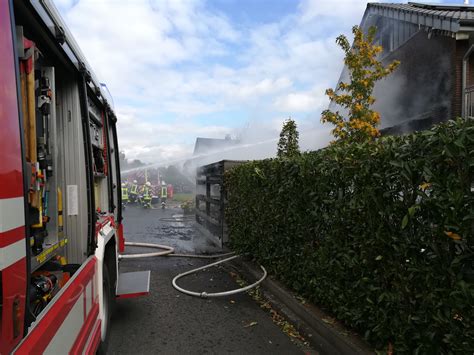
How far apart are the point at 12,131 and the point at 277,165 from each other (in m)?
4.31

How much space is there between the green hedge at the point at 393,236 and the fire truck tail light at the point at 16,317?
234cm

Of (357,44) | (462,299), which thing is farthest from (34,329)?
(357,44)

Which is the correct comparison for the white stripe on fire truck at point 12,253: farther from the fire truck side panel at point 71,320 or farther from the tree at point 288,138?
the tree at point 288,138

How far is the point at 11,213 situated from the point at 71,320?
43.4 inches

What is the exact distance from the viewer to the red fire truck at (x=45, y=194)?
4.70ft

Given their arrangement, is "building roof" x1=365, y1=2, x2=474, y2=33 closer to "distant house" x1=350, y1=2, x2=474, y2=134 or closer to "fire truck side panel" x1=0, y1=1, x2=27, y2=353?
"distant house" x1=350, y1=2, x2=474, y2=134

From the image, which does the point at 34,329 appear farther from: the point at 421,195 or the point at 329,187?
the point at 329,187

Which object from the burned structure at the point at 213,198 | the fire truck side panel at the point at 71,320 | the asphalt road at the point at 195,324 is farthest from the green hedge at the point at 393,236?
the burned structure at the point at 213,198

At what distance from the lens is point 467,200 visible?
230 centimetres

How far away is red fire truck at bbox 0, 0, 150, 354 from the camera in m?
1.43

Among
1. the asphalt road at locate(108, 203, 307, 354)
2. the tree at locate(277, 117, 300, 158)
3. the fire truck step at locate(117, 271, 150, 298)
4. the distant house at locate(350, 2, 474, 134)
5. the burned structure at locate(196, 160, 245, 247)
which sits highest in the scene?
the distant house at locate(350, 2, 474, 134)

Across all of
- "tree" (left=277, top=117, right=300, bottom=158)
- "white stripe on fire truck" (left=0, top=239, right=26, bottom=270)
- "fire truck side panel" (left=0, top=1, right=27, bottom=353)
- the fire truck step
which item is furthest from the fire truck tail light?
"tree" (left=277, top=117, right=300, bottom=158)

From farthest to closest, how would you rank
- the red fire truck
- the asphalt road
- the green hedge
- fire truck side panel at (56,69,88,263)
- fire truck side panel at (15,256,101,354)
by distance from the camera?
1. the asphalt road
2. fire truck side panel at (56,69,88,263)
3. the green hedge
4. fire truck side panel at (15,256,101,354)
5. the red fire truck

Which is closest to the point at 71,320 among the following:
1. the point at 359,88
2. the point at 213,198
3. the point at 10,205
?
the point at 10,205
